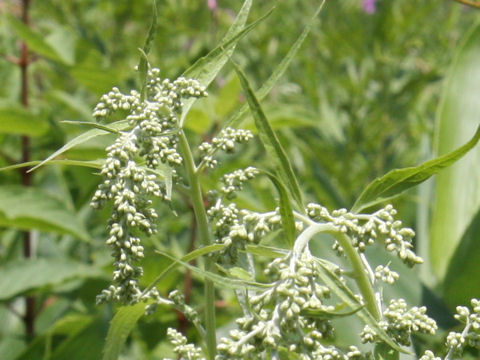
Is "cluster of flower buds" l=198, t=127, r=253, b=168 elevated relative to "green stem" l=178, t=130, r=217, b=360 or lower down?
elevated

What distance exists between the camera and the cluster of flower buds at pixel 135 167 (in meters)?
0.50

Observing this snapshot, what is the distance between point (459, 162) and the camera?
137 centimetres

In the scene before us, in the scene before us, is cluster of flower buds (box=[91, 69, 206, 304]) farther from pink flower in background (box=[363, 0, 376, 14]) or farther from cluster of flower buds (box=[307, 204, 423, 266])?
pink flower in background (box=[363, 0, 376, 14])

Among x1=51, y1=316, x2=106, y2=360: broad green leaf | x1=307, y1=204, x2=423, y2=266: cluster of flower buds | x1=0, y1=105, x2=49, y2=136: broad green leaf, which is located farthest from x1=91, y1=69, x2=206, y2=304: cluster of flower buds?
x1=0, y1=105, x2=49, y2=136: broad green leaf

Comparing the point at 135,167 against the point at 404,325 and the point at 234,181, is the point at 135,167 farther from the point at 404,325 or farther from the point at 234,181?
the point at 404,325

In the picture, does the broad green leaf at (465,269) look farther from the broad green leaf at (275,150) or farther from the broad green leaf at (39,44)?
the broad green leaf at (39,44)

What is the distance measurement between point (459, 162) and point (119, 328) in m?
0.93

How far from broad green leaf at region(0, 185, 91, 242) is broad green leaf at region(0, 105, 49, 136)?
15cm

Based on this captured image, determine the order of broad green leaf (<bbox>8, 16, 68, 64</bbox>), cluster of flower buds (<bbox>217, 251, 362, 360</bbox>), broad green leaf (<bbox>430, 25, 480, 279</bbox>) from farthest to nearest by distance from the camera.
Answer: broad green leaf (<bbox>8, 16, 68, 64</bbox>)
broad green leaf (<bbox>430, 25, 480, 279</bbox>)
cluster of flower buds (<bbox>217, 251, 362, 360</bbox>)

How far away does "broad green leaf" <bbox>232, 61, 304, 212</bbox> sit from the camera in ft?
1.68

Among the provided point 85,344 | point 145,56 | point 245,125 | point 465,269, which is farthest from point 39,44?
point 145,56

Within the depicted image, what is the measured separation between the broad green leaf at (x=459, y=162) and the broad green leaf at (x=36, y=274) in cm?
67

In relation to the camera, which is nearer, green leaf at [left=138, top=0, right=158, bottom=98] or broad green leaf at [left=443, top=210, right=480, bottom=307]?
green leaf at [left=138, top=0, right=158, bottom=98]

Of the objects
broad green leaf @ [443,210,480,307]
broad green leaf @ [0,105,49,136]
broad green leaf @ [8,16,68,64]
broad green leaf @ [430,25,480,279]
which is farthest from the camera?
broad green leaf @ [8,16,68,64]
